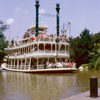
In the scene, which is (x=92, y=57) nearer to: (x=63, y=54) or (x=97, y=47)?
(x=97, y=47)

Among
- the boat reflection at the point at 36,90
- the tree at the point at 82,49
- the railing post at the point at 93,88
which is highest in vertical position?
the tree at the point at 82,49

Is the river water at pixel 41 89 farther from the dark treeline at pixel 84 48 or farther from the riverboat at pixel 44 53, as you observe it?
the dark treeline at pixel 84 48

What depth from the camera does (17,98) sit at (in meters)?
12.4

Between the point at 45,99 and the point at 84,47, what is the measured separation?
3798 cm

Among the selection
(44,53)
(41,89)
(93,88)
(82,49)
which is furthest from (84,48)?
(93,88)

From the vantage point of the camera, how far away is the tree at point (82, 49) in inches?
1921

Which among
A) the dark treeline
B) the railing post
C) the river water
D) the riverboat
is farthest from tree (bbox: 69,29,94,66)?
Result: the railing post

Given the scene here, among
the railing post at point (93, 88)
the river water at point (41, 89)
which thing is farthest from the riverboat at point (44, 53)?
the railing post at point (93, 88)

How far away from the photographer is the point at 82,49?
161 feet

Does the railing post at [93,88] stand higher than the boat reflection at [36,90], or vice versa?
the railing post at [93,88]

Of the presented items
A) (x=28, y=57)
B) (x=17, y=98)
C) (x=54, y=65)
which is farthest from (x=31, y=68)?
(x=17, y=98)

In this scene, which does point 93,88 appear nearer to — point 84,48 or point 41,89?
point 41,89

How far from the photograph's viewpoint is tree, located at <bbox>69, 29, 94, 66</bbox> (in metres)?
48.8

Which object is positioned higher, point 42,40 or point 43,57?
point 42,40
